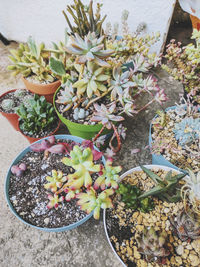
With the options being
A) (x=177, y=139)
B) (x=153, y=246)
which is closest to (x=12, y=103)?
(x=177, y=139)

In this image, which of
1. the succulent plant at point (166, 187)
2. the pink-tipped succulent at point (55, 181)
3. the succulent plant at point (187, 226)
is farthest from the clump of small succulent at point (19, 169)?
the succulent plant at point (187, 226)

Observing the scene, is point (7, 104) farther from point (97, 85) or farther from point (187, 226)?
point (187, 226)

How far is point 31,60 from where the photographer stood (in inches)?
52.1

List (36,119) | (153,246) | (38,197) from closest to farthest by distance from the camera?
(153,246) → (38,197) → (36,119)

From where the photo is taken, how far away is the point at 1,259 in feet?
3.65

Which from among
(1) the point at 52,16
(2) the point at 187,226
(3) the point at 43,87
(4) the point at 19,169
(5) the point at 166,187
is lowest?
(2) the point at 187,226

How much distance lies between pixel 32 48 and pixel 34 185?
0.81 m

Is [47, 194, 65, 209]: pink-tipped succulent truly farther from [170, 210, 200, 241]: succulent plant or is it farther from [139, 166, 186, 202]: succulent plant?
[170, 210, 200, 241]: succulent plant

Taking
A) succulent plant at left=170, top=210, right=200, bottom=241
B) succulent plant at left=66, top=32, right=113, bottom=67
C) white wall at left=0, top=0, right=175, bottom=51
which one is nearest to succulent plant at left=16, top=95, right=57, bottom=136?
succulent plant at left=66, top=32, right=113, bottom=67

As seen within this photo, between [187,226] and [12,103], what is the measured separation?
1.25 metres

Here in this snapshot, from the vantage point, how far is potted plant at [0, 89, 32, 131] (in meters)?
1.45

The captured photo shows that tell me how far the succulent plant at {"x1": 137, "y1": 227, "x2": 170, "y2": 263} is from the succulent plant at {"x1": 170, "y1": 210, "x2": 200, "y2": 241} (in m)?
0.09

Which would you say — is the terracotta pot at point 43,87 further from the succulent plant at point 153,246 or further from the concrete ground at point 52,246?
the succulent plant at point 153,246

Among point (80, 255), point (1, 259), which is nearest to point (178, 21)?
point (80, 255)
